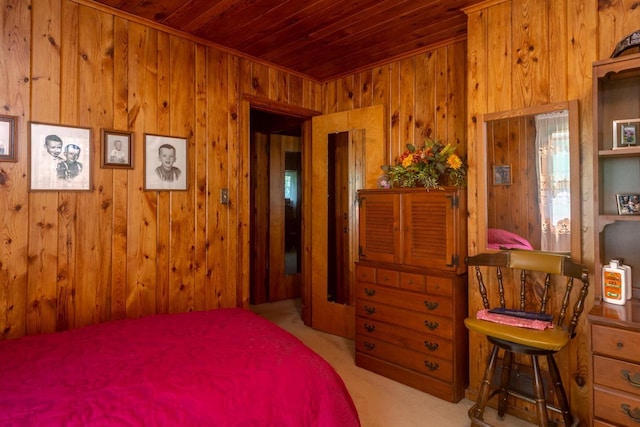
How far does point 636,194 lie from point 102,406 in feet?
8.61

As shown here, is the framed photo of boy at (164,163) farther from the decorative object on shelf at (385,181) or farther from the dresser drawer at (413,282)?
the dresser drawer at (413,282)

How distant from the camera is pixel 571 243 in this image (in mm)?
2092

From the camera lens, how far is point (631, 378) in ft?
4.99

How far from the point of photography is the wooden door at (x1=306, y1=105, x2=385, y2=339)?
3480 mm

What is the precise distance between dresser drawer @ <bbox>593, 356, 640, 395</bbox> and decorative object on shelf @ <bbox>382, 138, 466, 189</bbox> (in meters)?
1.46

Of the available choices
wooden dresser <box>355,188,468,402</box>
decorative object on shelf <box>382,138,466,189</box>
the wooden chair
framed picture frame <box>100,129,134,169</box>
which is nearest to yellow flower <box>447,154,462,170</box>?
decorative object on shelf <box>382,138,466,189</box>

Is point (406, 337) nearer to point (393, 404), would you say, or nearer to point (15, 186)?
point (393, 404)

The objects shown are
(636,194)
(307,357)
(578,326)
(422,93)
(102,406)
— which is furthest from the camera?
(422,93)

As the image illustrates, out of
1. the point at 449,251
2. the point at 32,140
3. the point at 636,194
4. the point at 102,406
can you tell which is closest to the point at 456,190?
the point at 449,251

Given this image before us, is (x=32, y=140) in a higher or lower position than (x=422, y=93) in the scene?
lower

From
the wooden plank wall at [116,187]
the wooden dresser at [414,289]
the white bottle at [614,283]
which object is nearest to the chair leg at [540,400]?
the white bottle at [614,283]

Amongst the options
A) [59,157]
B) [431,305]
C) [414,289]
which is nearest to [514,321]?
[431,305]

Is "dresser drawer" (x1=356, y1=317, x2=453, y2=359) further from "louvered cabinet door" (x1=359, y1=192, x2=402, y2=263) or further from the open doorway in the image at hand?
the open doorway

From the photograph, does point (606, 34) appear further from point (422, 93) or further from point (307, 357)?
point (307, 357)
